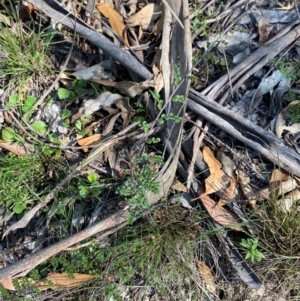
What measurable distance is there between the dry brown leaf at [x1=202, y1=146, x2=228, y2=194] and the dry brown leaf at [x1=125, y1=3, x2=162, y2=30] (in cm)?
62

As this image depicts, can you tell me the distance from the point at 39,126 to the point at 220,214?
875 millimetres

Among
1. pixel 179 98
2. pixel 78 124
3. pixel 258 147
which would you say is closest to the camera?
pixel 179 98

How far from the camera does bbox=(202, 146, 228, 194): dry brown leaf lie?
2019 mm

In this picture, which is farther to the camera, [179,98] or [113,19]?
[113,19]

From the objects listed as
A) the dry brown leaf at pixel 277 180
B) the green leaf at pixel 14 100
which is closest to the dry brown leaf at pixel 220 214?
the dry brown leaf at pixel 277 180

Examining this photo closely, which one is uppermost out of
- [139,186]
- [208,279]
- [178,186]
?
[139,186]

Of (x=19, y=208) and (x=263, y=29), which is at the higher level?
(x=263, y=29)

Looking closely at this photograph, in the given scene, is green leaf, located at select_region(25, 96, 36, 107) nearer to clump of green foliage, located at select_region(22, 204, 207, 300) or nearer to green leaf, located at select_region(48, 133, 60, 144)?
green leaf, located at select_region(48, 133, 60, 144)

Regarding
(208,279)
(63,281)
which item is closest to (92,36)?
(63,281)

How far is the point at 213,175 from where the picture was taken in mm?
2021

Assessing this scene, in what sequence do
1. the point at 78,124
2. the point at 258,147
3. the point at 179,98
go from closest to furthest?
the point at 179,98 < the point at 258,147 < the point at 78,124

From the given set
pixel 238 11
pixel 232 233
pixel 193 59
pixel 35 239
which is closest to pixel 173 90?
pixel 193 59

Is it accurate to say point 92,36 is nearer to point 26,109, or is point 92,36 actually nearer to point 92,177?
point 26,109

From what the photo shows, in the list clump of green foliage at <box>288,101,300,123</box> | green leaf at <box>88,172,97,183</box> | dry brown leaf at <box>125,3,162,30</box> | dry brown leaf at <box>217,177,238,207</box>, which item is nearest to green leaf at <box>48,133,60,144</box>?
green leaf at <box>88,172,97,183</box>
